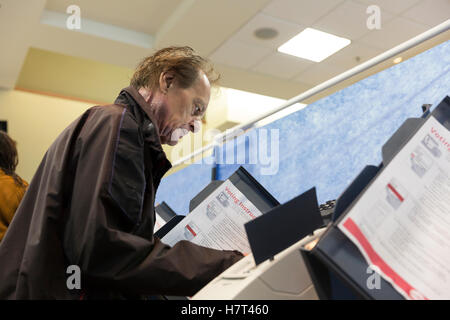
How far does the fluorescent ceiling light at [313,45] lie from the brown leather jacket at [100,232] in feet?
13.0

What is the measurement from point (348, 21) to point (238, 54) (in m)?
1.15

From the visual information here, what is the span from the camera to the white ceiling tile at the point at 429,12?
13.6 feet

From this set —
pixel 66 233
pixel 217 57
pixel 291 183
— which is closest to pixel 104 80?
pixel 217 57

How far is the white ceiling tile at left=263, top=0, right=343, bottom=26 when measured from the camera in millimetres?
4047

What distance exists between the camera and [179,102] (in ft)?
3.88

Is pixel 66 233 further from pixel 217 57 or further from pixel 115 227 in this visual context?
pixel 217 57

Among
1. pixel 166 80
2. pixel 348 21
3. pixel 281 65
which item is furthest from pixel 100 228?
pixel 281 65

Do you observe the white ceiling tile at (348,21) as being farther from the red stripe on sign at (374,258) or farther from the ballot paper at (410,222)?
the red stripe on sign at (374,258)

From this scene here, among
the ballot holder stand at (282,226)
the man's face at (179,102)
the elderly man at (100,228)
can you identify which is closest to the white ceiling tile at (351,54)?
the man's face at (179,102)

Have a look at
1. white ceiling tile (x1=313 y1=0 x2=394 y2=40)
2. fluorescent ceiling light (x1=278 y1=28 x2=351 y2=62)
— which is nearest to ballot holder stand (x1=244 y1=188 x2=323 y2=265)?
white ceiling tile (x1=313 y1=0 x2=394 y2=40)

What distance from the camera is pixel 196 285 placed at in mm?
810

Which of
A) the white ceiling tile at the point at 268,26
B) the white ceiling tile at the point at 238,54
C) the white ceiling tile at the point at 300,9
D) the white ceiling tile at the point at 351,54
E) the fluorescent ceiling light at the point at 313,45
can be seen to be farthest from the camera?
the white ceiling tile at the point at 351,54

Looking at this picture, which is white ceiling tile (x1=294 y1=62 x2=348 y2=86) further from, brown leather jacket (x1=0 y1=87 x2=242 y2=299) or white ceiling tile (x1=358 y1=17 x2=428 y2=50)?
brown leather jacket (x1=0 y1=87 x2=242 y2=299)

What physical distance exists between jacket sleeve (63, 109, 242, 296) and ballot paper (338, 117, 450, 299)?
318mm
